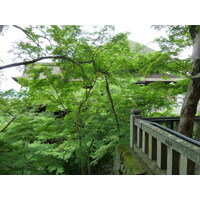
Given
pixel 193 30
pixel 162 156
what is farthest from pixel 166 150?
pixel 193 30

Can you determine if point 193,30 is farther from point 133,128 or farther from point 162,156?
point 162,156

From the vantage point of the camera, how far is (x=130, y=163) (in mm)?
1539

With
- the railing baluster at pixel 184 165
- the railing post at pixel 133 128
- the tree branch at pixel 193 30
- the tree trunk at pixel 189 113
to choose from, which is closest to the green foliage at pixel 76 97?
the tree branch at pixel 193 30

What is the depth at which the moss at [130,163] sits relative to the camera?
1399mm

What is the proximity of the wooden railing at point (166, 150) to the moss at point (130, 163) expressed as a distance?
67 mm

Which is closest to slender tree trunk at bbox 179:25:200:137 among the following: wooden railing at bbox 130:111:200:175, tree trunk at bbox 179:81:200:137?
tree trunk at bbox 179:81:200:137

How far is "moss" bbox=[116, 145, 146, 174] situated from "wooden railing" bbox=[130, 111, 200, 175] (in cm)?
7

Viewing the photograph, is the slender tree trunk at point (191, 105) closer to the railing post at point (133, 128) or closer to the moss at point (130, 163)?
the railing post at point (133, 128)

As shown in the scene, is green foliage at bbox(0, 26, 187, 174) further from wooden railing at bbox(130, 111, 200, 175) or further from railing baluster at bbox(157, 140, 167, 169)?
railing baluster at bbox(157, 140, 167, 169)

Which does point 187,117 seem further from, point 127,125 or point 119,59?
point 119,59

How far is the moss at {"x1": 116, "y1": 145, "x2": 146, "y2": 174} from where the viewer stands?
1.40 m

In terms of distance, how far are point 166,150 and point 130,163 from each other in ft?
1.59
